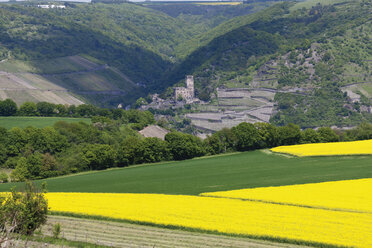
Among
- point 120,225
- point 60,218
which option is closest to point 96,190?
point 60,218

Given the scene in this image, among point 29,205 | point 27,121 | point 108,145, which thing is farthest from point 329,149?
point 27,121

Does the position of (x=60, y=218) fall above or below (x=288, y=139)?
above

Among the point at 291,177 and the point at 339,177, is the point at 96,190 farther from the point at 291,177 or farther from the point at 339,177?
the point at 339,177

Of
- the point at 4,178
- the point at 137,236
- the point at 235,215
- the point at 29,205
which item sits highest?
the point at 29,205

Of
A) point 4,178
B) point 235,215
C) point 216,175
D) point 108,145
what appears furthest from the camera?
point 108,145

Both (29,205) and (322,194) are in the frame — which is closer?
(29,205)

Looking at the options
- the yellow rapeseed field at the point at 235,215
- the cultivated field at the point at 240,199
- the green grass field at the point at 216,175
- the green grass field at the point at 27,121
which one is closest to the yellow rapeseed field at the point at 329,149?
the green grass field at the point at 216,175

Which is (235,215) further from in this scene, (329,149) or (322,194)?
(329,149)
